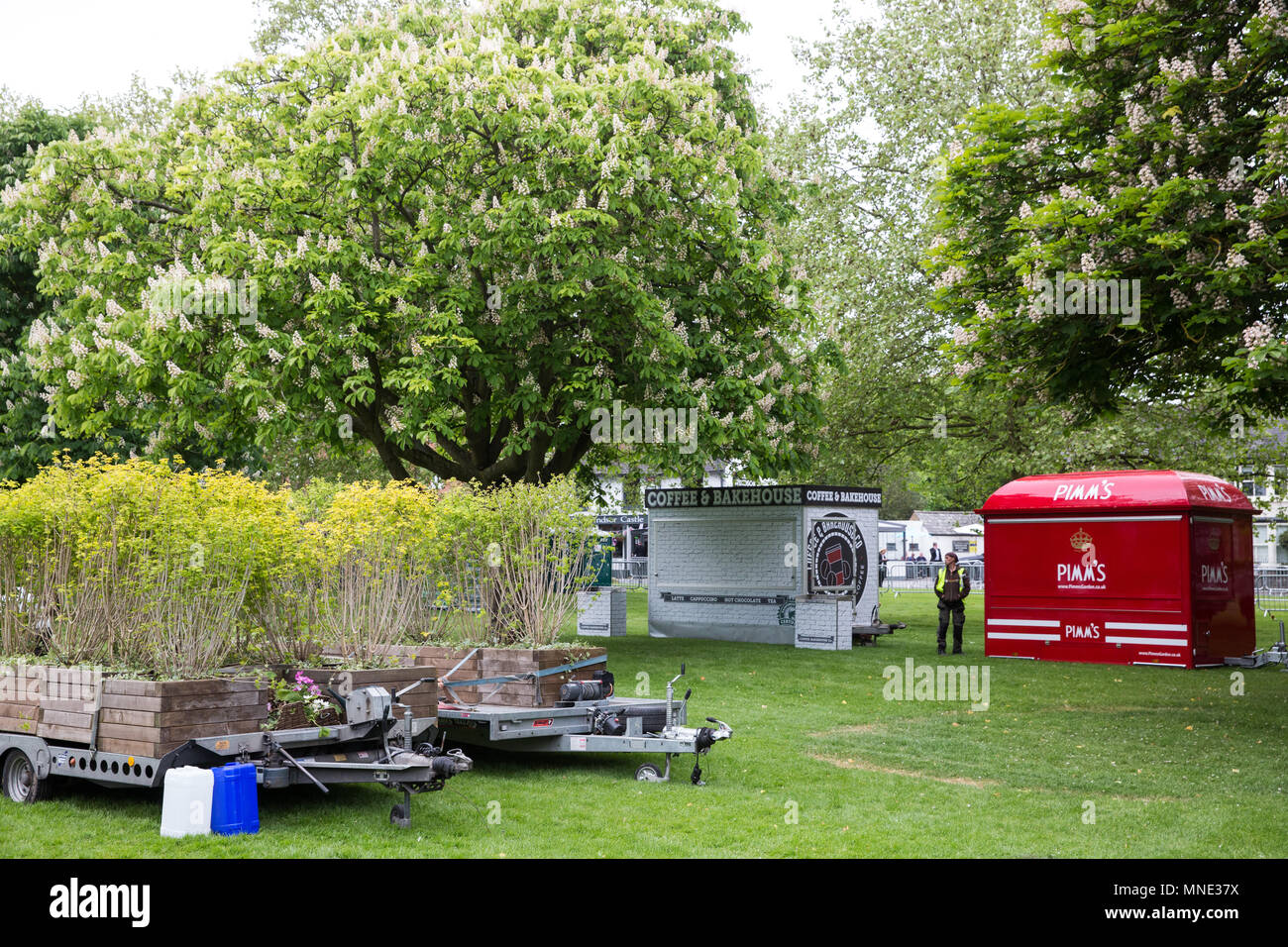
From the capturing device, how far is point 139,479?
9.22 metres

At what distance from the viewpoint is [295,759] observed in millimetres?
8680

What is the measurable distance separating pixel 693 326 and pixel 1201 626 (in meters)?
10.1

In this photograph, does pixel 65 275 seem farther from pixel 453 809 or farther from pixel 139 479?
pixel 453 809

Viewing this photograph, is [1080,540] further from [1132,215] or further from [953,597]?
[1132,215]

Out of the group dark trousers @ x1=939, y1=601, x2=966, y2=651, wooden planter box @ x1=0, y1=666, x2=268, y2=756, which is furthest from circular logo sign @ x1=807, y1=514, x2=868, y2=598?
wooden planter box @ x1=0, y1=666, x2=268, y2=756

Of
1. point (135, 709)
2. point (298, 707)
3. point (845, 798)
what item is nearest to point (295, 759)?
point (298, 707)

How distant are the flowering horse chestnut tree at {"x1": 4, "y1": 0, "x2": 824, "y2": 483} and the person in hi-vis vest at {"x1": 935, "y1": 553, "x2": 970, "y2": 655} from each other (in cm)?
410

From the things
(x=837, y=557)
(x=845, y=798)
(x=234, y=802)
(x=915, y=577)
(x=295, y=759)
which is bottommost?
(x=845, y=798)

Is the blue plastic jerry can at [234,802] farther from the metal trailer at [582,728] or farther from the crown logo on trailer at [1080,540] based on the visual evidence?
the crown logo on trailer at [1080,540]

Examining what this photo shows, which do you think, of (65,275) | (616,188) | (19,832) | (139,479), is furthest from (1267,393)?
(65,275)

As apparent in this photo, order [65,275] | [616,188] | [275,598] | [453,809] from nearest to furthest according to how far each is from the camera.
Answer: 1. [453,809]
2. [275,598]
3. [616,188]
4. [65,275]

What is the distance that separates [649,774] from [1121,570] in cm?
1361

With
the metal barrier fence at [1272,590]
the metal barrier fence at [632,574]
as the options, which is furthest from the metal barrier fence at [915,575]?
the metal barrier fence at [1272,590]

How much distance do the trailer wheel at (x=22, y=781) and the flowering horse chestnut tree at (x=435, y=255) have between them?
9.09 metres
